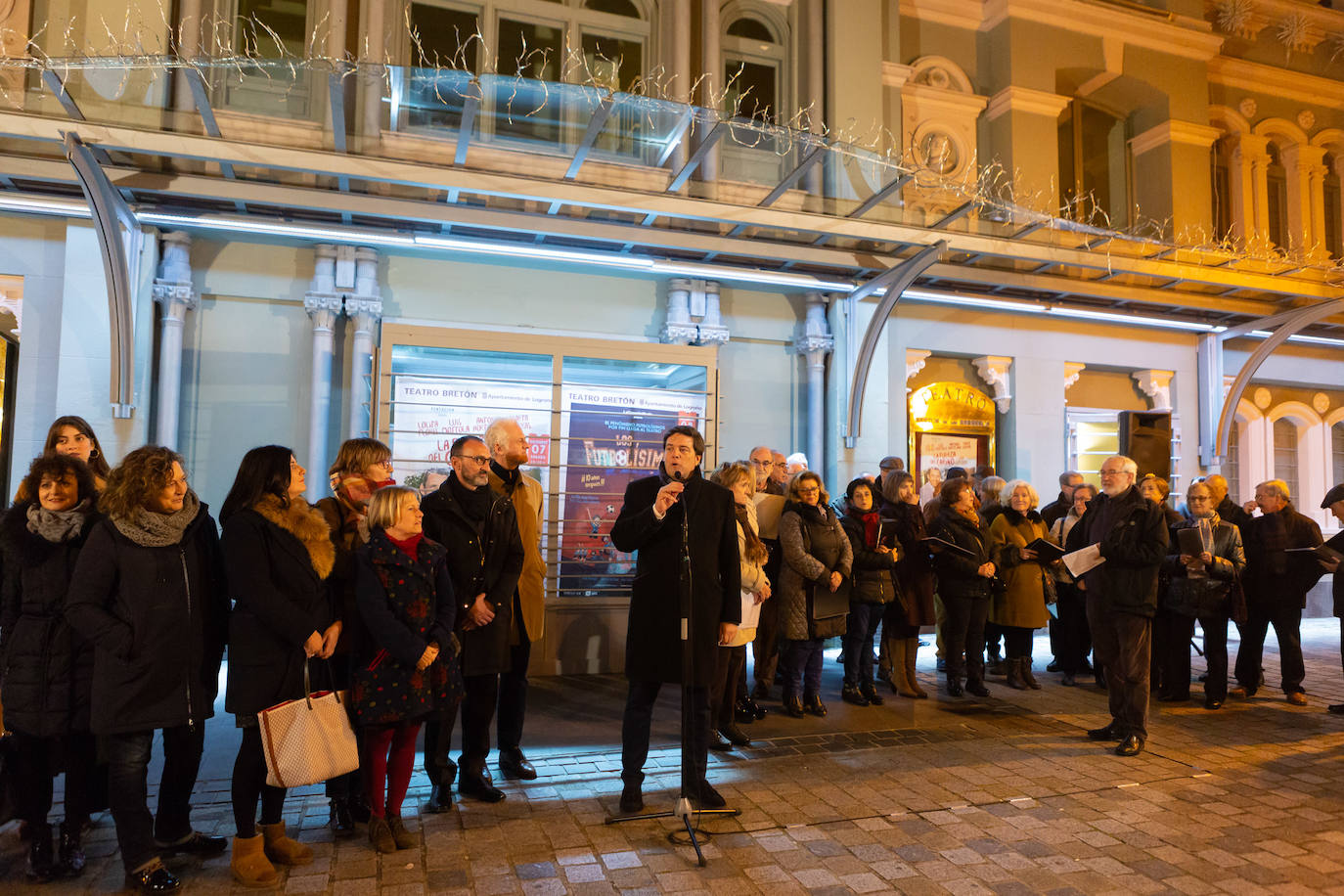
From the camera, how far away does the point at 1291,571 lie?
7613 mm

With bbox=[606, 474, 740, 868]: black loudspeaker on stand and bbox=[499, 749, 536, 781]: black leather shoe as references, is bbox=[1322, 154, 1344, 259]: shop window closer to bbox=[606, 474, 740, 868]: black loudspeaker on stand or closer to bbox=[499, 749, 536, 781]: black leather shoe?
bbox=[606, 474, 740, 868]: black loudspeaker on stand

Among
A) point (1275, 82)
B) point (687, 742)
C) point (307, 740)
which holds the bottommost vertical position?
point (687, 742)

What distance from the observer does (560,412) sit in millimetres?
7621

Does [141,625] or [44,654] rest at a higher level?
[141,625]

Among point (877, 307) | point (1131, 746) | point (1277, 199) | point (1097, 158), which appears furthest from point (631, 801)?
point (1277, 199)

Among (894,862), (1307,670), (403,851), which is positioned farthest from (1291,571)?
(403,851)

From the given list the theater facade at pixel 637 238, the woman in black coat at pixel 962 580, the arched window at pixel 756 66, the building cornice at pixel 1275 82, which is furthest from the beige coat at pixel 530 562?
→ the building cornice at pixel 1275 82

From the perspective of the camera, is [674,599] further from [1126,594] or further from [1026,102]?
[1026,102]

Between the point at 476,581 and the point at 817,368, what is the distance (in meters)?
6.93

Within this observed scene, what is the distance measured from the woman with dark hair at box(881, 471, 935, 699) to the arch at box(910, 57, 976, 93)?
23.6 ft

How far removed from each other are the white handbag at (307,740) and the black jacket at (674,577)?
53.5 inches

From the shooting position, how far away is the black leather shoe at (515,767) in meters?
4.96

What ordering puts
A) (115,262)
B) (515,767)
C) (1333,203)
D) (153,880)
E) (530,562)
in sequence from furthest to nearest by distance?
1. (1333,203)
2. (115,262)
3. (530,562)
4. (515,767)
5. (153,880)

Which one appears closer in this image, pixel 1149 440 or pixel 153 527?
pixel 153 527
